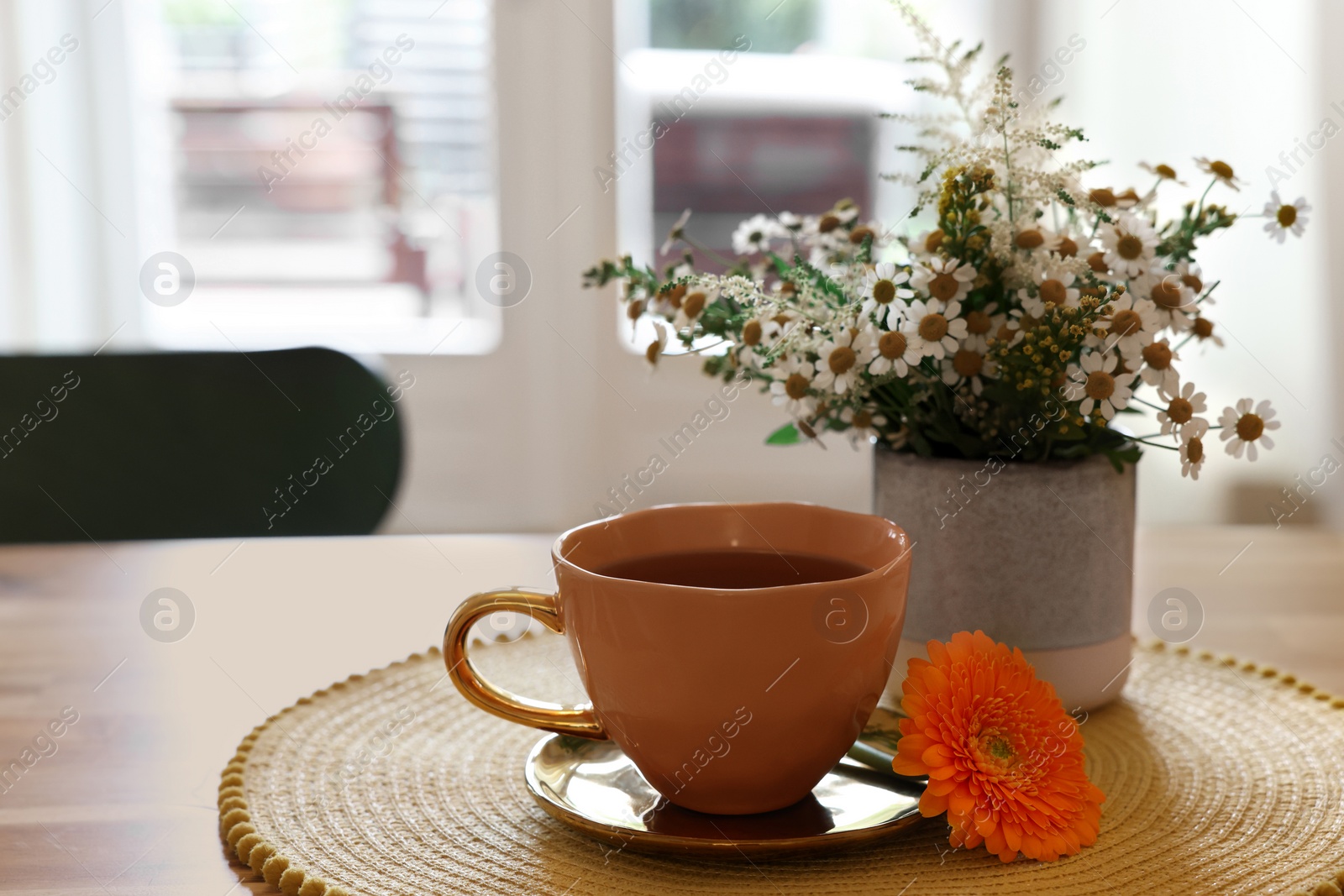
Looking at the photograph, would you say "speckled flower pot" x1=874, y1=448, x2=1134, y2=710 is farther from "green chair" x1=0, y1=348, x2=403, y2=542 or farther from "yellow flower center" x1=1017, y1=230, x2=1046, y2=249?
"green chair" x1=0, y1=348, x2=403, y2=542

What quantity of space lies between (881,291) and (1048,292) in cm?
8

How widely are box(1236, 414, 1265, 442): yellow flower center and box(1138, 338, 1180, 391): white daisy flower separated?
4 centimetres

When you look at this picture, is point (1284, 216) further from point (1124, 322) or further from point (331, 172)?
point (331, 172)

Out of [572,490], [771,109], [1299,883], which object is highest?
[771,109]

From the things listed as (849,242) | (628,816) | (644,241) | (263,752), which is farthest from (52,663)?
(644,241)

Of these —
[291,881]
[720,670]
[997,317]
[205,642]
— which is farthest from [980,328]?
[205,642]

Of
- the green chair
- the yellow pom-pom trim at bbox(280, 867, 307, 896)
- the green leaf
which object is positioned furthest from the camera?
the green chair

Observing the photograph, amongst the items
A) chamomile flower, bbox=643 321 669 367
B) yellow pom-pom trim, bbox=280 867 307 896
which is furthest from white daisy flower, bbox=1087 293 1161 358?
yellow pom-pom trim, bbox=280 867 307 896

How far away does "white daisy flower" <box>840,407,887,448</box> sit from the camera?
60 centimetres

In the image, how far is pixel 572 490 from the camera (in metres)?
2.60

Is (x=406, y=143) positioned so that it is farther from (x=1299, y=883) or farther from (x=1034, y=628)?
(x=1299, y=883)

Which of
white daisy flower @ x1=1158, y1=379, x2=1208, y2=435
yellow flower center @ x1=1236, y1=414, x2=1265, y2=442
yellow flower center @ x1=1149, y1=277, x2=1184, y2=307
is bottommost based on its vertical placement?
yellow flower center @ x1=1236, y1=414, x2=1265, y2=442

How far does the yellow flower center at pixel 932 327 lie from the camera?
54 centimetres

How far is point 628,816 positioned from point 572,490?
2.14 metres
